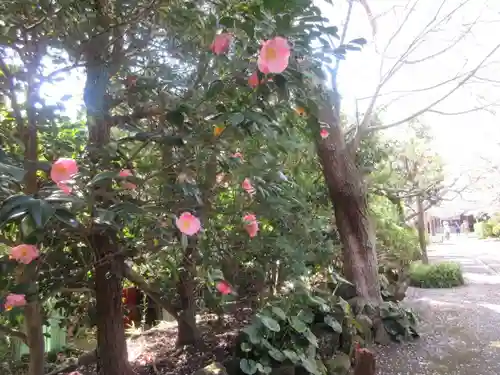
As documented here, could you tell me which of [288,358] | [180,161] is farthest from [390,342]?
[180,161]

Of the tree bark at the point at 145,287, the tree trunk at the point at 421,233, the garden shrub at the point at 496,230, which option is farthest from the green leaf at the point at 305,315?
the garden shrub at the point at 496,230

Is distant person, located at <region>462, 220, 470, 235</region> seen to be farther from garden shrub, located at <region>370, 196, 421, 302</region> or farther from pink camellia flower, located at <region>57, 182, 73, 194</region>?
pink camellia flower, located at <region>57, 182, 73, 194</region>

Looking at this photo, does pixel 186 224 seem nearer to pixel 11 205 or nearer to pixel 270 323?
pixel 11 205

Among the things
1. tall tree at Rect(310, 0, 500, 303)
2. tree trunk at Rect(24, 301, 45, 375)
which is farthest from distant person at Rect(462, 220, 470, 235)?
tree trunk at Rect(24, 301, 45, 375)

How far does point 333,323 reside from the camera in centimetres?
343

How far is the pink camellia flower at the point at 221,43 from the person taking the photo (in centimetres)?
146

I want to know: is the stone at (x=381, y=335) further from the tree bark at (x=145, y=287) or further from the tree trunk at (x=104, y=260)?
the tree trunk at (x=104, y=260)

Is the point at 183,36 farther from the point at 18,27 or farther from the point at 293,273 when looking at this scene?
the point at 293,273

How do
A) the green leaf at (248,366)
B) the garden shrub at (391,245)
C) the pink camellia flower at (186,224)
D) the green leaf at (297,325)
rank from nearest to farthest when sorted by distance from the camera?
1. the pink camellia flower at (186,224)
2. the green leaf at (248,366)
3. the green leaf at (297,325)
4. the garden shrub at (391,245)

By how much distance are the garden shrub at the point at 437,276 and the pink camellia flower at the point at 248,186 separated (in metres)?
7.13

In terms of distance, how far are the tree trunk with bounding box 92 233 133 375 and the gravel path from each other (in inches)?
90.3

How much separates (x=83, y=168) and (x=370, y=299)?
3655 millimetres

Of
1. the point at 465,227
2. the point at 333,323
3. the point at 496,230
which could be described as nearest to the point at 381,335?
the point at 333,323

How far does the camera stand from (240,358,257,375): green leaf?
8.27ft
